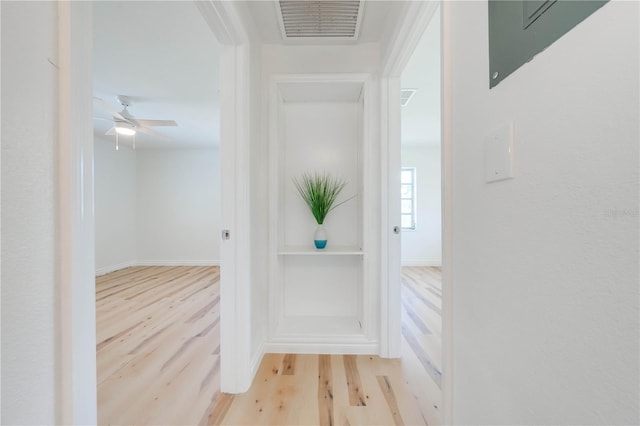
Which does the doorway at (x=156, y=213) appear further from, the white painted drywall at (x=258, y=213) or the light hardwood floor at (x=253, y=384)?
the white painted drywall at (x=258, y=213)

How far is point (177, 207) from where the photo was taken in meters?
5.63

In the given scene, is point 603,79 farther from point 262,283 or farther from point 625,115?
point 262,283

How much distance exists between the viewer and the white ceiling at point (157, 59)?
72.2 inches

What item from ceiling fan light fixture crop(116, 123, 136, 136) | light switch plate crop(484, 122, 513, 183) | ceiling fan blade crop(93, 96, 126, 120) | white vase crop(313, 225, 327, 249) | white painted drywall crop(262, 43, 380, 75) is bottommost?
white vase crop(313, 225, 327, 249)

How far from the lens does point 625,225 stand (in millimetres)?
395

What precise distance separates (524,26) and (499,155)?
10.7 inches

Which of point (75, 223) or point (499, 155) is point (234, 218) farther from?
point (499, 155)

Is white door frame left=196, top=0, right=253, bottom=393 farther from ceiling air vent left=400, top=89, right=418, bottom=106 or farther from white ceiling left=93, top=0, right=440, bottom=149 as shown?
ceiling air vent left=400, top=89, right=418, bottom=106

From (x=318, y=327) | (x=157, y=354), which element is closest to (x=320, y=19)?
(x=318, y=327)

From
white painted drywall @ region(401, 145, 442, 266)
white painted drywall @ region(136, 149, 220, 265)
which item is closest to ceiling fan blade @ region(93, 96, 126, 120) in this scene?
white painted drywall @ region(136, 149, 220, 265)

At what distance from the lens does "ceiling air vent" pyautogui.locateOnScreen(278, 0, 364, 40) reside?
1.67 m

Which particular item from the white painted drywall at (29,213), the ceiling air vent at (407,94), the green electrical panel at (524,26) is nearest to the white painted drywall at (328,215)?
the ceiling air vent at (407,94)

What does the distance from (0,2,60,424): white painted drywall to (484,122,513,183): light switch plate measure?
962mm

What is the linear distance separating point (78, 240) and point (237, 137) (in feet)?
3.69
